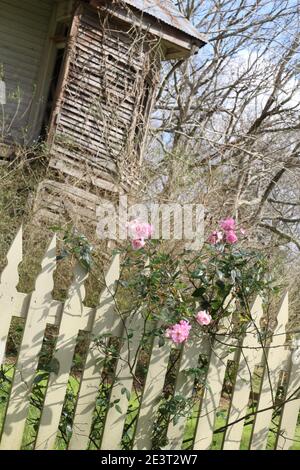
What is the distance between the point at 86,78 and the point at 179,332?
326 inches

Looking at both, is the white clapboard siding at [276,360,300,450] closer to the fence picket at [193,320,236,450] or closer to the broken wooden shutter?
the fence picket at [193,320,236,450]

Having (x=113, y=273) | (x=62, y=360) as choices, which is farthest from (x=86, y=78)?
(x=62, y=360)

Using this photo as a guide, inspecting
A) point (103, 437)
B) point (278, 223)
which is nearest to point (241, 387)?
point (103, 437)

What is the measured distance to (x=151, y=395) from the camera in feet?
12.9

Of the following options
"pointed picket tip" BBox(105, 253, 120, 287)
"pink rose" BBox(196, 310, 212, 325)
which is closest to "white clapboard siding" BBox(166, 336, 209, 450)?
"pink rose" BBox(196, 310, 212, 325)

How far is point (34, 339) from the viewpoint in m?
3.68

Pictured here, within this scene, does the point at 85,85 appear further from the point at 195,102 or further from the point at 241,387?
the point at 241,387

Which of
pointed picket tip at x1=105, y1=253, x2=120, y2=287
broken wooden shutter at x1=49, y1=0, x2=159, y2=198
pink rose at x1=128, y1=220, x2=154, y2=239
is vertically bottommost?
pointed picket tip at x1=105, y1=253, x2=120, y2=287

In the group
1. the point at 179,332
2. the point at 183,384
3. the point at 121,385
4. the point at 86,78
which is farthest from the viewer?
the point at 86,78

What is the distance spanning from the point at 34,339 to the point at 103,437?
0.66 metres

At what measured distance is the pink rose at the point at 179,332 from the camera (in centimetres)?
380

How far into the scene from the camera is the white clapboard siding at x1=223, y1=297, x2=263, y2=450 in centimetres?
408

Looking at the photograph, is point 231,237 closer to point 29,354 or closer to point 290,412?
point 290,412

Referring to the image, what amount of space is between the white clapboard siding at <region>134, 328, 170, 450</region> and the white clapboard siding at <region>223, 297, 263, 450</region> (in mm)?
436
